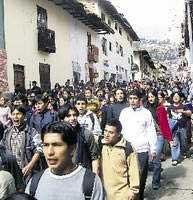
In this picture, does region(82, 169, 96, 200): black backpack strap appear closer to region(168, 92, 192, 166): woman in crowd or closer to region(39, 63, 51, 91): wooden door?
region(168, 92, 192, 166): woman in crowd

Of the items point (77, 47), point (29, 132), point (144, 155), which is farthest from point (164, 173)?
point (77, 47)

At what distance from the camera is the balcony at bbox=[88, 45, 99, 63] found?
27.3 metres

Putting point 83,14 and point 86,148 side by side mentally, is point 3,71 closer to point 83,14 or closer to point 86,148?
point 83,14

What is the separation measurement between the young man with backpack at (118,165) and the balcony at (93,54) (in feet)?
72.3

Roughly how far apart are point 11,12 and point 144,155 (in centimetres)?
1053

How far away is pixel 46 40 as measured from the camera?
Answer: 1920 cm

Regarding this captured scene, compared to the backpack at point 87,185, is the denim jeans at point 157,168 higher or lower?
lower

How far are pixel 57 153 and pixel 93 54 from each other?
988 inches

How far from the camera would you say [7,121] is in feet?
29.8

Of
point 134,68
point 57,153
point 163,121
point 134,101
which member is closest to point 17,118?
point 134,101

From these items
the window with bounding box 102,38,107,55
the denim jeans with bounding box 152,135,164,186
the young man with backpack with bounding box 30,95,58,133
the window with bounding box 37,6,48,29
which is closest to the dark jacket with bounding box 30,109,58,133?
the young man with backpack with bounding box 30,95,58,133

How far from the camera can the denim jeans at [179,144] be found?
10.5 meters

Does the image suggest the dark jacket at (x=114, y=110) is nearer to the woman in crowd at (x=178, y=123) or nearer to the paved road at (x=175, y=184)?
the paved road at (x=175, y=184)

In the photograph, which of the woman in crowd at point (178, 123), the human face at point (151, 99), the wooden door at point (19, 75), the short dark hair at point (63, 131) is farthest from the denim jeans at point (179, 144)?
the short dark hair at point (63, 131)
